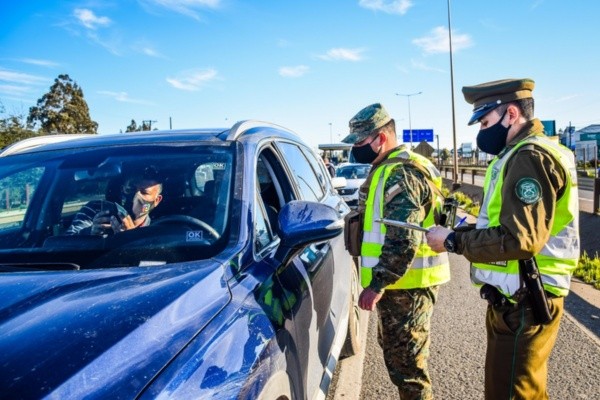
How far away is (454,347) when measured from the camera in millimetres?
4117

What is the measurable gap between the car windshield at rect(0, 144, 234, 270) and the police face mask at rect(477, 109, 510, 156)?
130 centimetres

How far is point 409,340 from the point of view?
2680 mm

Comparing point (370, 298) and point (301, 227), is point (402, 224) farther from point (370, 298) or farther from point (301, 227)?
point (301, 227)

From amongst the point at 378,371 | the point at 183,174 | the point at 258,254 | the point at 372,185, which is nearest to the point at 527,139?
the point at 372,185

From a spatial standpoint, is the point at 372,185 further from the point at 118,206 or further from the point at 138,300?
the point at 138,300

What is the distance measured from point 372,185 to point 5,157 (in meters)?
2.14

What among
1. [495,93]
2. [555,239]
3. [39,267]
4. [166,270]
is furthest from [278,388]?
[495,93]

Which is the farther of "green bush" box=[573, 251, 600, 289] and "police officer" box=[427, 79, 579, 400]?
"green bush" box=[573, 251, 600, 289]

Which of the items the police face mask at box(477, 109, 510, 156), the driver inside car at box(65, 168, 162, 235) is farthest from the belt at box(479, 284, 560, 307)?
the driver inside car at box(65, 168, 162, 235)

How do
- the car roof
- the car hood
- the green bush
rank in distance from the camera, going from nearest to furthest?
the car hood → the car roof → the green bush

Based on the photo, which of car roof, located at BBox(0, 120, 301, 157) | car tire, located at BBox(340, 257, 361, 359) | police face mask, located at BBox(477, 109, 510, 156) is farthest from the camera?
car tire, located at BBox(340, 257, 361, 359)

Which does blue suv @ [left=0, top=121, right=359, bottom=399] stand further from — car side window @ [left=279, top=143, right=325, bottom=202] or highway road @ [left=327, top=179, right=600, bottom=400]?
highway road @ [left=327, top=179, right=600, bottom=400]

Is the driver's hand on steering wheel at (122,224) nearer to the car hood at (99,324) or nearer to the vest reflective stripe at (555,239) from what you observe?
the car hood at (99,324)

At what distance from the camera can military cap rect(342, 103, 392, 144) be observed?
2.93 metres
